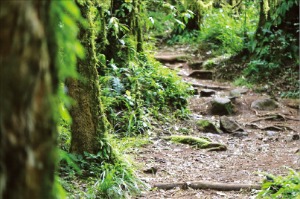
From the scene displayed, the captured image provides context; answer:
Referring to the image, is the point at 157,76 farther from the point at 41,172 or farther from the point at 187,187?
the point at 41,172

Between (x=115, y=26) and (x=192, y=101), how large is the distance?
143 inches

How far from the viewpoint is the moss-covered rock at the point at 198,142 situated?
24.2 feet

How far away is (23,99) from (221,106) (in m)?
8.83

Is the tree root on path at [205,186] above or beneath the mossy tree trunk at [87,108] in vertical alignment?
beneath

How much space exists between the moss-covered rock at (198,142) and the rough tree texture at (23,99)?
6.28 m

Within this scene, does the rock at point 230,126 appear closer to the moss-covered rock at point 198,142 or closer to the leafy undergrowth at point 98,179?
the moss-covered rock at point 198,142

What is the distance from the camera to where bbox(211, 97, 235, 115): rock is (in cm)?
974

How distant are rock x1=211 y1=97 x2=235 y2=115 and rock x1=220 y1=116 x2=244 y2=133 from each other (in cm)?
103

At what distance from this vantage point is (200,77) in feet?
42.2

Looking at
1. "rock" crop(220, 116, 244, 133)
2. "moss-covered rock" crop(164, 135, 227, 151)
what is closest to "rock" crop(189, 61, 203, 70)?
"rock" crop(220, 116, 244, 133)

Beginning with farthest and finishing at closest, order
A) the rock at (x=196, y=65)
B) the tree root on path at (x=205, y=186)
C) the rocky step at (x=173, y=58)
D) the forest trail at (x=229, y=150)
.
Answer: the rocky step at (x=173, y=58) → the rock at (x=196, y=65) → the forest trail at (x=229, y=150) → the tree root on path at (x=205, y=186)

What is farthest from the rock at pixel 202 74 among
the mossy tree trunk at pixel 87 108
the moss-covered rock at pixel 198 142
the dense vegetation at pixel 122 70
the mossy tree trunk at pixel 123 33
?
the mossy tree trunk at pixel 87 108

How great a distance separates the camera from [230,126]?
8570 millimetres

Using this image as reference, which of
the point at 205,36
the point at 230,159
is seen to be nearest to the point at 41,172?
the point at 230,159
